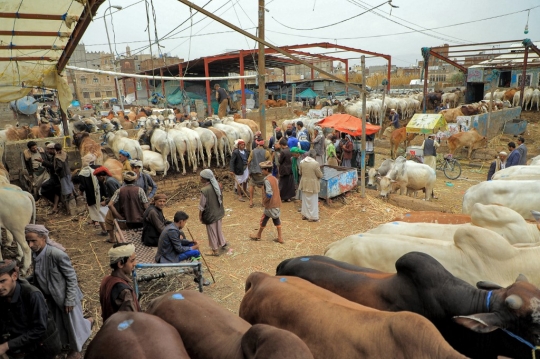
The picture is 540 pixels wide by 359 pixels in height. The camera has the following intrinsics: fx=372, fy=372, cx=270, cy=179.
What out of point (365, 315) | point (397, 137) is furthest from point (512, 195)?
point (397, 137)

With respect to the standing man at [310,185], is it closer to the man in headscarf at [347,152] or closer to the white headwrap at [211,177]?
the white headwrap at [211,177]

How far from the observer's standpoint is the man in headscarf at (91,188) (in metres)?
7.22

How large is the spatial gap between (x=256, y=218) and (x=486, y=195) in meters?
4.84

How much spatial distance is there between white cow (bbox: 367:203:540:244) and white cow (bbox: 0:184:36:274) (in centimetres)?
497

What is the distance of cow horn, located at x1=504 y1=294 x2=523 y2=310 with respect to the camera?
266 centimetres

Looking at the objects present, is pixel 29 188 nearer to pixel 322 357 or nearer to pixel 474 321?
pixel 322 357

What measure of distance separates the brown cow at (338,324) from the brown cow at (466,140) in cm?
1485

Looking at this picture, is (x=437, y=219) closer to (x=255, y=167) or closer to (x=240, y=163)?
(x=255, y=167)

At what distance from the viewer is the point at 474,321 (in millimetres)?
2725

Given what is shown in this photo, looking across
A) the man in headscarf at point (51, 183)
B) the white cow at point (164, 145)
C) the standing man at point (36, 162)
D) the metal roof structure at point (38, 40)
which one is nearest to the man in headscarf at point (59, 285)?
the metal roof structure at point (38, 40)

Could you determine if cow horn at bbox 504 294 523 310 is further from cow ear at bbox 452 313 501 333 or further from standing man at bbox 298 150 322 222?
standing man at bbox 298 150 322 222

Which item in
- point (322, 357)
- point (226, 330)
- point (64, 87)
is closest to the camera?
point (322, 357)

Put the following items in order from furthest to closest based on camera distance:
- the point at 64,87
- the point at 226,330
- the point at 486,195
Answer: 1. the point at 64,87
2. the point at 486,195
3. the point at 226,330

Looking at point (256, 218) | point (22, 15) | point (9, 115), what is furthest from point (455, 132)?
point (9, 115)
